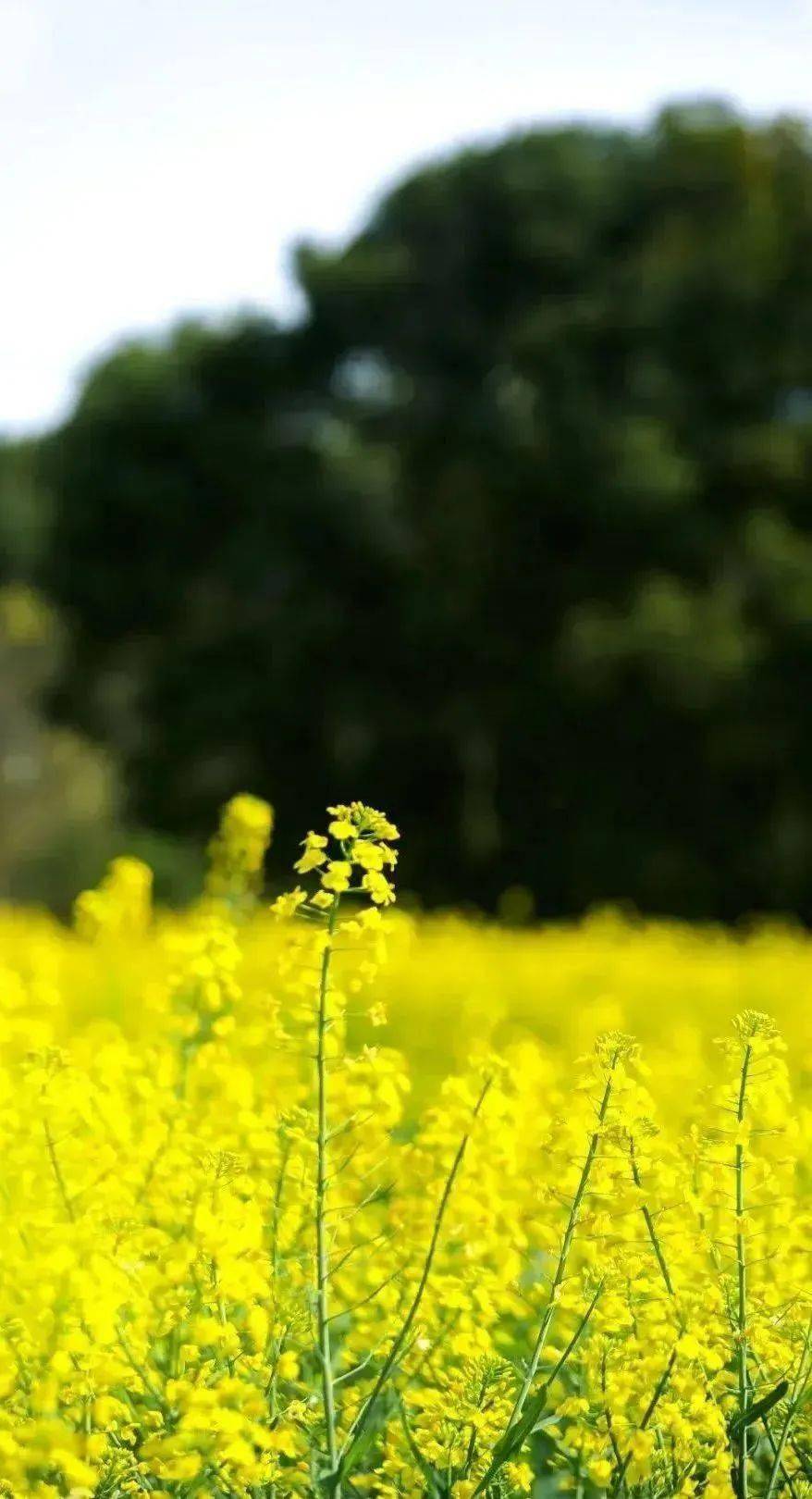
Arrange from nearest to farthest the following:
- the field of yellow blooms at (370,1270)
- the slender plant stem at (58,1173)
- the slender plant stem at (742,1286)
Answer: the field of yellow blooms at (370,1270) → the slender plant stem at (742,1286) → the slender plant stem at (58,1173)

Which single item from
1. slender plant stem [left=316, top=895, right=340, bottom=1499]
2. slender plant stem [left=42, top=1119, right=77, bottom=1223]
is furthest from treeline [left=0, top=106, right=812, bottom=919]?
slender plant stem [left=316, top=895, right=340, bottom=1499]

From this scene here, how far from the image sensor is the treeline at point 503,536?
16594mm

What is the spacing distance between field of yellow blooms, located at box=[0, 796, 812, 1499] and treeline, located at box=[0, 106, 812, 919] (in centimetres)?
1302

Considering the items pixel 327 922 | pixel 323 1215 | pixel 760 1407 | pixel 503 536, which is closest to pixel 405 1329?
pixel 323 1215

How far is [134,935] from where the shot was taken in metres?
10.4

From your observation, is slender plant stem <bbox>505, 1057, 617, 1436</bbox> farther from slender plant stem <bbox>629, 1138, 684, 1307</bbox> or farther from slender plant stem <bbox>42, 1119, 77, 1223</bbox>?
slender plant stem <bbox>42, 1119, 77, 1223</bbox>

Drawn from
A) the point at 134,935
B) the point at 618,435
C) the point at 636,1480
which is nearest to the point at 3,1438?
the point at 636,1480

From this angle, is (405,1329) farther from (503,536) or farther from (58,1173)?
(503,536)

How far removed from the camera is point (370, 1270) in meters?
2.93

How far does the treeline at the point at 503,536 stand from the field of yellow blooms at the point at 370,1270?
13020mm

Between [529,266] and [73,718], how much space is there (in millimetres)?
7103

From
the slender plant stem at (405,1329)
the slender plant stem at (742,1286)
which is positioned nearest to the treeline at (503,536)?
the slender plant stem at (405,1329)

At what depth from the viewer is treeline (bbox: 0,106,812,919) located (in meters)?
16.6

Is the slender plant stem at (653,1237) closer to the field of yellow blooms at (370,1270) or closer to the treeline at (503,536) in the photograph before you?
the field of yellow blooms at (370,1270)
